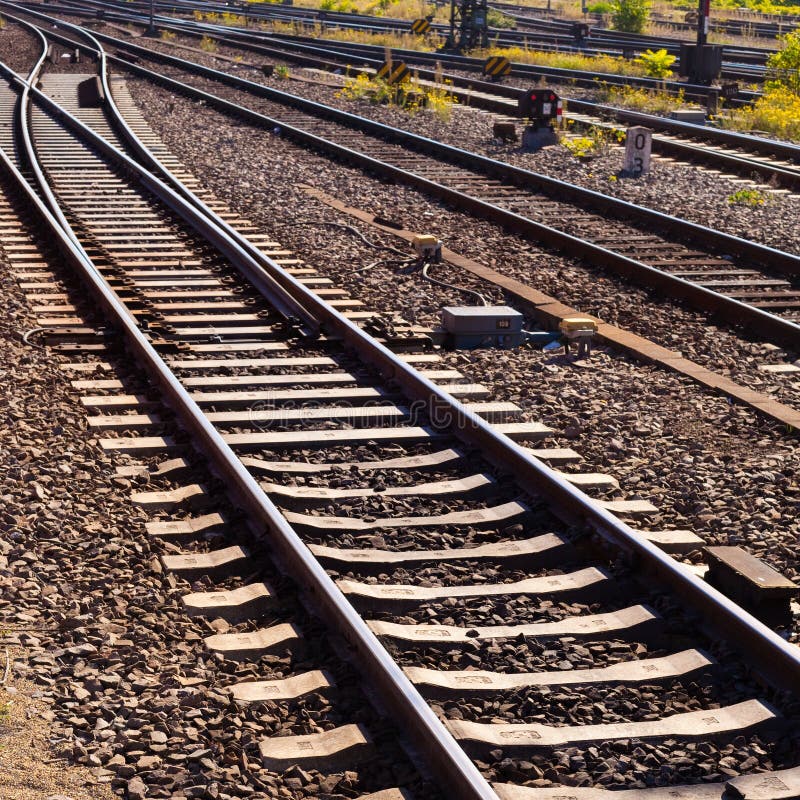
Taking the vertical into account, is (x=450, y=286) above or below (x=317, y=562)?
above

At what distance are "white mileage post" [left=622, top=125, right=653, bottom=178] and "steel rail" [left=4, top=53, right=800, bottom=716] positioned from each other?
31.0ft

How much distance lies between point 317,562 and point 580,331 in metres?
4.25

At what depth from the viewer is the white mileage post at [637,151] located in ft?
55.7

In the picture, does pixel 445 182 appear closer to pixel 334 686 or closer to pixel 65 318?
pixel 65 318

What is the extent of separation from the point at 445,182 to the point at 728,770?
12.8 meters

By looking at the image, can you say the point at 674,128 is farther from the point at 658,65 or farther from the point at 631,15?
the point at 631,15

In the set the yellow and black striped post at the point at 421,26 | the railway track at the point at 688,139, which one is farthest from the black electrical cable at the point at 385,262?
the yellow and black striped post at the point at 421,26

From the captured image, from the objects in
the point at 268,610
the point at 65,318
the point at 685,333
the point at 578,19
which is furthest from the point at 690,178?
the point at 578,19

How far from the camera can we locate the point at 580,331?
9.29 metres

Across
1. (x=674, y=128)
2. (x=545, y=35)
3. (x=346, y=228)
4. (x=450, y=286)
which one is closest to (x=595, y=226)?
(x=346, y=228)

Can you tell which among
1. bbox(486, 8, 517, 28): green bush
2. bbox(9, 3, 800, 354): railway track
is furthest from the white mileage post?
bbox(486, 8, 517, 28): green bush

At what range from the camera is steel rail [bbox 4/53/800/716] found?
4422 millimetres

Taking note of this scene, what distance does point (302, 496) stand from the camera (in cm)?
648

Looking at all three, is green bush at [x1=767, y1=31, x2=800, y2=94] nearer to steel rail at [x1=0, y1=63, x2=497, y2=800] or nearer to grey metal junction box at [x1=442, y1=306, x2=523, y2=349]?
grey metal junction box at [x1=442, y1=306, x2=523, y2=349]
